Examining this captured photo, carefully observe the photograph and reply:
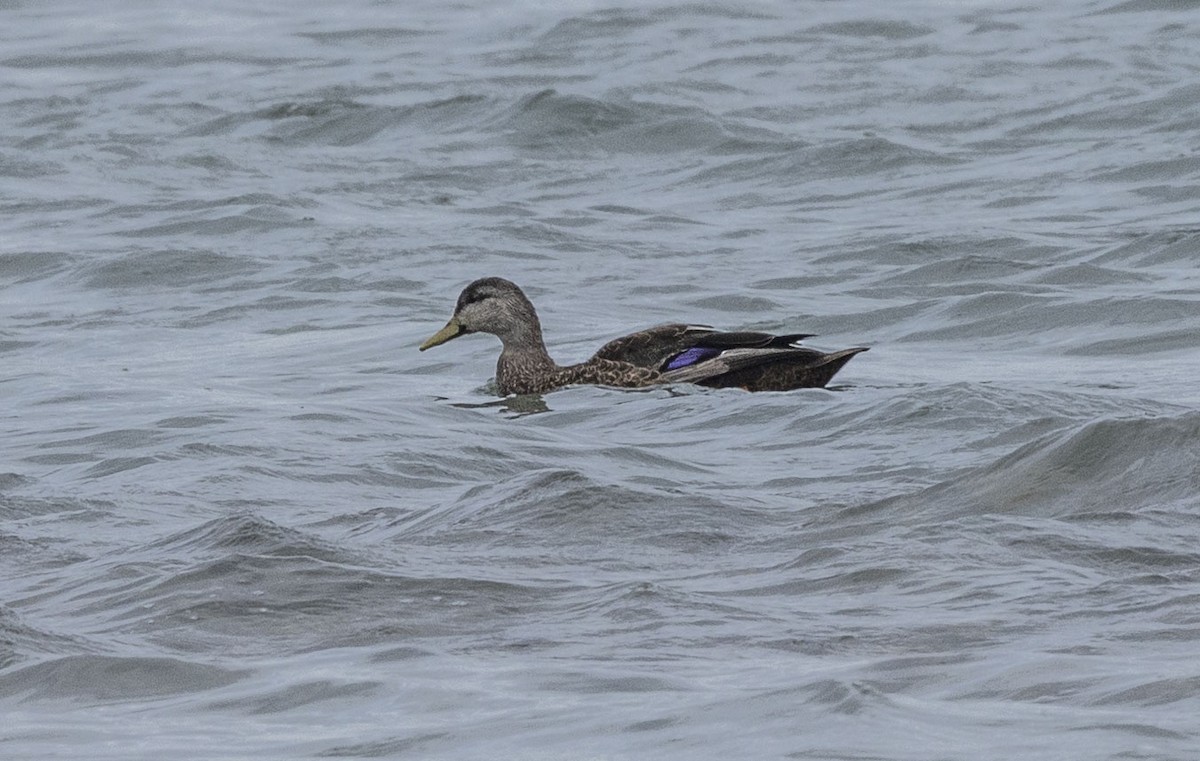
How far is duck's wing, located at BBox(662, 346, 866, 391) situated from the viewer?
480 inches

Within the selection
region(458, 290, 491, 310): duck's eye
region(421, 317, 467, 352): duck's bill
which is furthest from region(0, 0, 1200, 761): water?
region(458, 290, 491, 310): duck's eye

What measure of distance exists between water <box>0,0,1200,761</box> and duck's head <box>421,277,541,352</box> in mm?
378

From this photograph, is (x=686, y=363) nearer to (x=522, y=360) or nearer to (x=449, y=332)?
(x=522, y=360)

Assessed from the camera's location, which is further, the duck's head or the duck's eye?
the duck's eye

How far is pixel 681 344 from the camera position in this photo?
12531 millimetres

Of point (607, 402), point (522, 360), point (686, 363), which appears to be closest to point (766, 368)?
point (686, 363)

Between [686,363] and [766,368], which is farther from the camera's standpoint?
[686,363]

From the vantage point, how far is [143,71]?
2755 cm

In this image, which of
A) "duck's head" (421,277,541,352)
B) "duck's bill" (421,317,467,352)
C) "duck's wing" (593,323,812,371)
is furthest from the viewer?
"duck's bill" (421,317,467,352)

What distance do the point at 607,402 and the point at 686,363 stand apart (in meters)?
0.49

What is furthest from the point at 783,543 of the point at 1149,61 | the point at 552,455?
the point at 1149,61

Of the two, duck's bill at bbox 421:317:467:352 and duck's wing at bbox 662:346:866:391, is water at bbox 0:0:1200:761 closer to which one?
duck's wing at bbox 662:346:866:391

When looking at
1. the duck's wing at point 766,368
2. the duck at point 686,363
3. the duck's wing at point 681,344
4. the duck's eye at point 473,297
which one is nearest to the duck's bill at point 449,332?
the duck's eye at point 473,297

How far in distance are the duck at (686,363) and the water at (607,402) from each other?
0.17 metres
